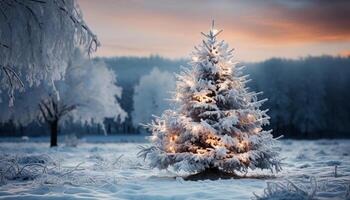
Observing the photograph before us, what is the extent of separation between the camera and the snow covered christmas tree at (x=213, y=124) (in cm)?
1159

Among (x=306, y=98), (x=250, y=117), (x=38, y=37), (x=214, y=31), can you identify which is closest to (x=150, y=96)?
(x=306, y=98)

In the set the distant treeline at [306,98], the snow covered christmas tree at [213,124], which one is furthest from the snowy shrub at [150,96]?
the snow covered christmas tree at [213,124]

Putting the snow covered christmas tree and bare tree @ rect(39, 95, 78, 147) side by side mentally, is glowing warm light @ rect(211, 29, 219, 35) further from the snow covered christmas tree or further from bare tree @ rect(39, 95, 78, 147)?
bare tree @ rect(39, 95, 78, 147)

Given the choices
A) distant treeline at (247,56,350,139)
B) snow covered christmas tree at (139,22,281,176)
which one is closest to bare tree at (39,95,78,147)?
snow covered christmas tree at (139,22,281,176)

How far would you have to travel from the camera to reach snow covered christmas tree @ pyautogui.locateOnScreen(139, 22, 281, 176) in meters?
11.6

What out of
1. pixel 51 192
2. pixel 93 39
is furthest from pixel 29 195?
pixel 93 39

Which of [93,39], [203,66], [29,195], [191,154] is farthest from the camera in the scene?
[203,66]

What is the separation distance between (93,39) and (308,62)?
287 feet

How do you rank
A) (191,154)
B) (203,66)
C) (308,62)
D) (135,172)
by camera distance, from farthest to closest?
(308,62), (135,172), (203,66), (191,154)

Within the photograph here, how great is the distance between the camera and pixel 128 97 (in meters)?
96.6

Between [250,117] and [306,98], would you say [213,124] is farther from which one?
[306,98]

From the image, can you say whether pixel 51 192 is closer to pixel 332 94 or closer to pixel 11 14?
pixel 11 14

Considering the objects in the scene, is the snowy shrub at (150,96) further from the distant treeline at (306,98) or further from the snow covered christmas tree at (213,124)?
the snow covered christmas tree at (213,124)

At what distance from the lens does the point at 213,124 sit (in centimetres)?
1189
